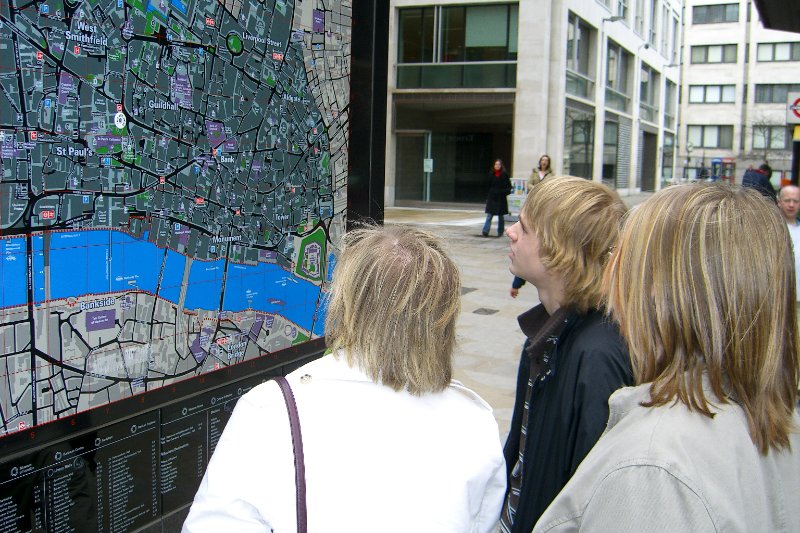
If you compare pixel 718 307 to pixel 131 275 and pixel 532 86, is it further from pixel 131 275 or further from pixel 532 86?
pixel 532 86

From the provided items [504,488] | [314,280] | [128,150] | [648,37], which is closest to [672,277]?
[504,488]

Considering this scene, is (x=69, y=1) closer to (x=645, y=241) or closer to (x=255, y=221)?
(x=255, y=221)

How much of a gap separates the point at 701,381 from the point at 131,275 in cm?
202

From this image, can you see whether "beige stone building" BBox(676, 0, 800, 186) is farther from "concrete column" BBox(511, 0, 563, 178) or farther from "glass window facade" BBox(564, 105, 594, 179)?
"concrete column" BBox(511, 0, 563, 178)

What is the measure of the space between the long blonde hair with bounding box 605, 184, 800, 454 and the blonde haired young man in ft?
2.16

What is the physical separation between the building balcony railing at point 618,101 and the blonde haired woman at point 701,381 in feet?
108

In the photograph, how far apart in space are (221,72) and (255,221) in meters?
0.63

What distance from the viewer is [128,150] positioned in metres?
2.67

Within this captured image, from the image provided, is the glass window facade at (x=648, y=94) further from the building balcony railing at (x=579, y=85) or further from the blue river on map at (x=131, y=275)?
the blue river on map at (x=131, y=275)

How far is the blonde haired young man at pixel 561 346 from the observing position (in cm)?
209

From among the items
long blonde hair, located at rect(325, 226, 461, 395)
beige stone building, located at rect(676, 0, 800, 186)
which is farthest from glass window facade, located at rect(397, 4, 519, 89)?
beige stone building, located at rect(676, 0, 800, 186)

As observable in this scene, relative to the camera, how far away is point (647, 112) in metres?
41.2

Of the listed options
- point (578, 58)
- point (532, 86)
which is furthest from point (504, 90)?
point (578, 58)

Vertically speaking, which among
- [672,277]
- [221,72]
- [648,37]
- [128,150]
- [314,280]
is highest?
[648,37]
